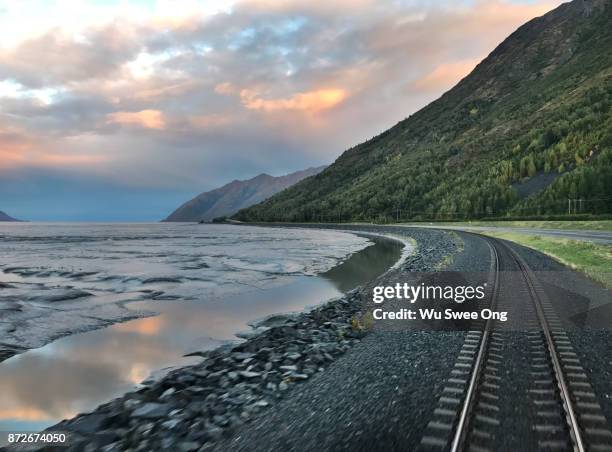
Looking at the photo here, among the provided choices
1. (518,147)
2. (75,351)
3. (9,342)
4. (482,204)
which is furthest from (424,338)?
(518,147)

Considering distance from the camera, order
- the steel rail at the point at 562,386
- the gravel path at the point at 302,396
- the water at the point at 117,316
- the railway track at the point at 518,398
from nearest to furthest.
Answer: the steel rail at the point at 562,386 < the railway track at the point at 518,398 < the gravel path at the point at 302,396 < the water at the point at 117,316

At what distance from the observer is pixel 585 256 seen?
2541 cm

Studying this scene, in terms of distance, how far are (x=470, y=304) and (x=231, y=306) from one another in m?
10.6

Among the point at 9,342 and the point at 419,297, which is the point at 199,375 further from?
the point at 419,297

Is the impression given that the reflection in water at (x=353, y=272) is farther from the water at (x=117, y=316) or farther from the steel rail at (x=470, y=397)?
the steel rail at (x=470, y=397)

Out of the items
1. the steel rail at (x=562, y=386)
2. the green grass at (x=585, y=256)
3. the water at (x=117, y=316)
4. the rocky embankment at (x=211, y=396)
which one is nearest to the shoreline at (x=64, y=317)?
the water at (x=117, y=316)

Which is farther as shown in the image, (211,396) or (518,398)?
(211,396)

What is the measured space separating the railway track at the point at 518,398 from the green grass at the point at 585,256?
33.0 feet

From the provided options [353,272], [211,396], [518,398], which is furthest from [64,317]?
[353,272]

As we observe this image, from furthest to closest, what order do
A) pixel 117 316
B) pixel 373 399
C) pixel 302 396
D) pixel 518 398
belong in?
pixel 117 316 → pixel 302 396 → pixel 373 399 → pixel 518 398

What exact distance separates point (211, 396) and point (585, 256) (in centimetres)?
2648

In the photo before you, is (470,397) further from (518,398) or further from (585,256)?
(585,256)

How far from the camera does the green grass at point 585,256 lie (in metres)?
19.4

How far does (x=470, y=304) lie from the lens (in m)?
14.4
